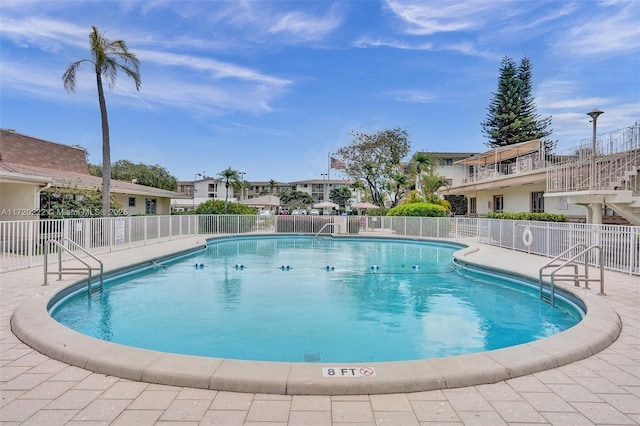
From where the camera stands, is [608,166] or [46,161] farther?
[46,161]

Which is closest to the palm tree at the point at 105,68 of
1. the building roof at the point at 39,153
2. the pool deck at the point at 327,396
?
the building roof at the point at 39,153

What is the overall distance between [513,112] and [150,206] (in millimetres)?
35568

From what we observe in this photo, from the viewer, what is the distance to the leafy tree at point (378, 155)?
107ft

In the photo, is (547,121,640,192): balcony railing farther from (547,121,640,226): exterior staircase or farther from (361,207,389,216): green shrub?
(361,207,389,216): green shrub

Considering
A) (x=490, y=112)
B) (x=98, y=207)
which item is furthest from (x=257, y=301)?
(x=490, y=112)

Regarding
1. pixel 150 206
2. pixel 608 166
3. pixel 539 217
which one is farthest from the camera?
pixel 150 206

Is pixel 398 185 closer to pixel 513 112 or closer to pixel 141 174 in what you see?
pixel 513 112

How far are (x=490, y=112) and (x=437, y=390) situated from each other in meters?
42.6

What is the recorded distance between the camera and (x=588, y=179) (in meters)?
13.1

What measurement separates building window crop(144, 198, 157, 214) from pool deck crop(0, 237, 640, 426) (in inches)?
934

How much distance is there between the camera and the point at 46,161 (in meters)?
20.1

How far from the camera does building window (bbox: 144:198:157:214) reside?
26.1 meters

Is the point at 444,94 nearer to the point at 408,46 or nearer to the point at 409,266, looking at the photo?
the point at 408,46

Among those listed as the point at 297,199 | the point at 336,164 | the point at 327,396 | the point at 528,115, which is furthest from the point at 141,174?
the point at 327,396
